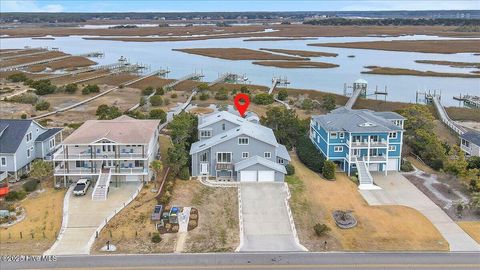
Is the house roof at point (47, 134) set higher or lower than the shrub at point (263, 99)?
higher

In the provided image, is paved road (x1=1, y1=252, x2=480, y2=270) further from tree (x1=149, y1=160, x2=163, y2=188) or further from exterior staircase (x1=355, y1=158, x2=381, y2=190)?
exterior staircase (x1=355, y1=158, x2=381, y2=190)

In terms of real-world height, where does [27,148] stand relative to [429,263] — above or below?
above

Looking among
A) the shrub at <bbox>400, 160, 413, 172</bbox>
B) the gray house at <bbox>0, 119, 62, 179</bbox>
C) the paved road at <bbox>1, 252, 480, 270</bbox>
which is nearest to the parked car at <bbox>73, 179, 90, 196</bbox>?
the gray house at <bbox>0, 119, 62, 179</bbox>

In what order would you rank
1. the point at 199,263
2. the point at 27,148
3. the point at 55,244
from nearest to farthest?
the point at 199,263 < the point at 55,244 < the point at 27,148

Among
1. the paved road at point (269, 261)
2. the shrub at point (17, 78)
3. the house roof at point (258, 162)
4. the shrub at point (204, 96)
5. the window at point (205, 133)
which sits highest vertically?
the shrub at point (17, 78)

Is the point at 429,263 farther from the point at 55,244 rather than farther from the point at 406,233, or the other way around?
the point at 55,244

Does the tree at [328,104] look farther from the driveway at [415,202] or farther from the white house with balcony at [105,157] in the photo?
the white house with balcony at [105,157]

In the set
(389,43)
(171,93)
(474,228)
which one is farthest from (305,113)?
(389,43)

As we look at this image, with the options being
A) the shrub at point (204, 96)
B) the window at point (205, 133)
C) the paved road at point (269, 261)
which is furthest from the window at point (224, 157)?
the shrub at point (204, 96)
